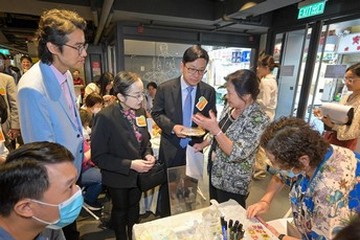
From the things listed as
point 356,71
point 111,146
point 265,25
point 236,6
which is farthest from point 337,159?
point 265,25

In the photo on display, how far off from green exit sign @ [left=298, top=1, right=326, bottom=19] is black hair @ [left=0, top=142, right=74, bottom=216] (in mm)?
3724

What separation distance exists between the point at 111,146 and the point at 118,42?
3.62 m

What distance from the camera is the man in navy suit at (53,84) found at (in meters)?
1.10

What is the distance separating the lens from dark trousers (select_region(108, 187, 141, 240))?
1617mm

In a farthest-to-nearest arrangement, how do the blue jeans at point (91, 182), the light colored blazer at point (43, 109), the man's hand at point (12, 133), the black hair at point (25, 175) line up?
the man's hand at point (12, 133) < the blue jeans at point (91, 182) < the light colored blazer at point (43, 109) < the black hair at point (25, 175)

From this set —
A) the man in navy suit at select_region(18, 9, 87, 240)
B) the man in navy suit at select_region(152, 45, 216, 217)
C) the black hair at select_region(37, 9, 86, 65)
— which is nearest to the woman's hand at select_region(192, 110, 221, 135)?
the man in navy suit at select_region(152, 45, 216, 217)

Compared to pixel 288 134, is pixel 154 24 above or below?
above

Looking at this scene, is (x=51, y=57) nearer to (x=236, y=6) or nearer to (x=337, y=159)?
(x=337, y=159)

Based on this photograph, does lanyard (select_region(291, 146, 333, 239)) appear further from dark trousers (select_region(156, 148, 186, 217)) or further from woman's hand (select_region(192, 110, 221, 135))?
dark trousers (select_region(156, 148, 186, 217))

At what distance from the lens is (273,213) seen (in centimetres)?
244

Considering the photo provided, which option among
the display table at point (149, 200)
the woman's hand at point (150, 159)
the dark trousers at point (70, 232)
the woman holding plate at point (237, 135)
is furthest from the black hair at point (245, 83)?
the dark trousers at point (70, 232)

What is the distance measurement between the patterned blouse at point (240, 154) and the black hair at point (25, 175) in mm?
938

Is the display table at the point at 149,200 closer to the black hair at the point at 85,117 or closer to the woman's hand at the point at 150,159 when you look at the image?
the woman's hand at the point at 150,159

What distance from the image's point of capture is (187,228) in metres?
1.07
